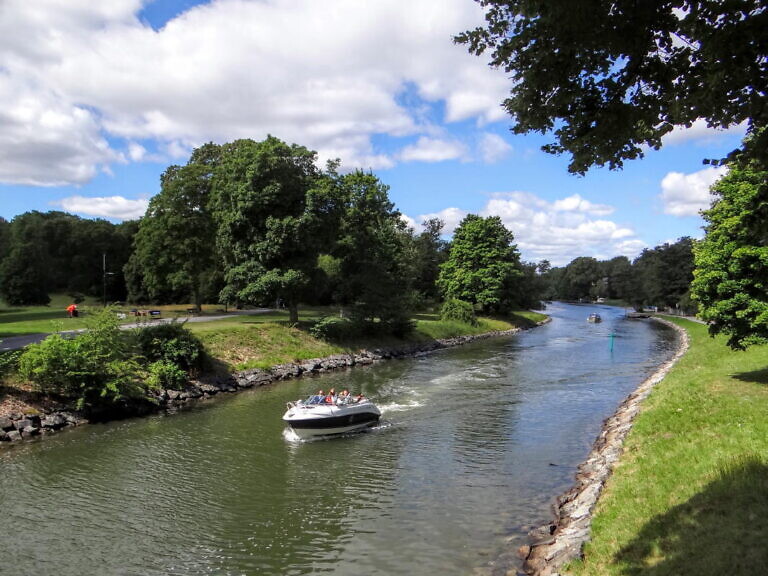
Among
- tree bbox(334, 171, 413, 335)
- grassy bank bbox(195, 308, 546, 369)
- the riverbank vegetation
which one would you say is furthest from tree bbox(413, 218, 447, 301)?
the riverbank vegetation

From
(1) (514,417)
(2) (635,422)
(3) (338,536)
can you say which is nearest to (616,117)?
(3) (338,536)

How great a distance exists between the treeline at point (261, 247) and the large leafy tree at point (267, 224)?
9 cm

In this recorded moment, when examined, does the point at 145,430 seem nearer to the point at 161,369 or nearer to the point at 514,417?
the point at 161,369

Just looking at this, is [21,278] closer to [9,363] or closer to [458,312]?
[458,312]

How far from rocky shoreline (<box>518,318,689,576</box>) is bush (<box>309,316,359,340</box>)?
28.2 metres

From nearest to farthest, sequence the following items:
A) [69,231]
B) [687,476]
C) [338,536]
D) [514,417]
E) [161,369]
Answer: [687,476], [338,536], [514,417], [161,369], [69,231]

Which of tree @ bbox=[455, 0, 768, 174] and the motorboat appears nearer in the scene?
tree @ bbox=[455, 0, 768, 174]

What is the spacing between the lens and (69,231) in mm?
87938

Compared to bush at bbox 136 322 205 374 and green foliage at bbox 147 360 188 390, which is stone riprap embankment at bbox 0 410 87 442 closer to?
green foliage at bbox 147 360 188 390

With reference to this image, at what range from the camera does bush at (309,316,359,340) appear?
4605 cm

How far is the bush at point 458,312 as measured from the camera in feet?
225

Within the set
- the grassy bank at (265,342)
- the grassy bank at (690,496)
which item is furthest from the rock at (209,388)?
the grassy bank at (690,496)

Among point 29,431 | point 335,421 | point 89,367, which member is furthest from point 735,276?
point 29,431

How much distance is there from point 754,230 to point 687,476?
6.95 metres
